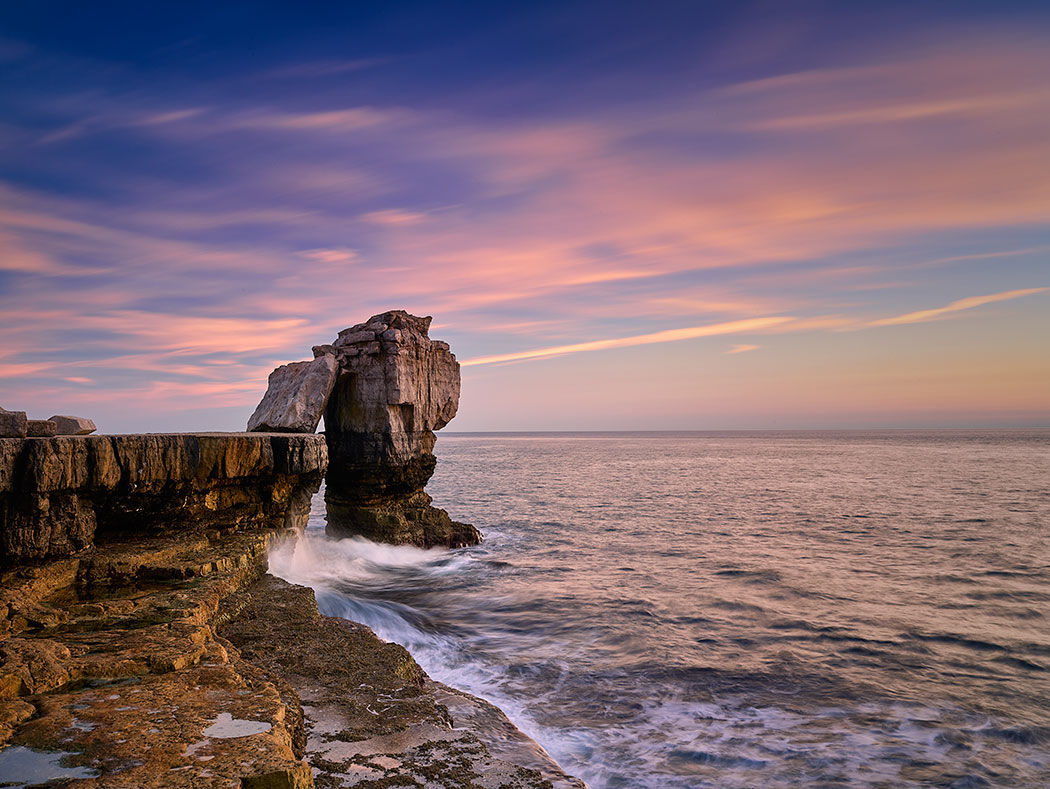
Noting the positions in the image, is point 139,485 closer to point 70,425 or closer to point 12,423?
point 12,423

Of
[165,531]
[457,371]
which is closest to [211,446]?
[165,531]

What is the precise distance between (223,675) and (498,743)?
3.02m

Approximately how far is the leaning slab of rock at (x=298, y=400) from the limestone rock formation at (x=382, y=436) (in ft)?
4.84

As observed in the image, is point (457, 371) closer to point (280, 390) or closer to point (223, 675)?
point (280, 390)

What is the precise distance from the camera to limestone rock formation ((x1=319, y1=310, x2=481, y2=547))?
74.0 ft

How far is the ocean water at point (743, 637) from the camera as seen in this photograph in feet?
26.9

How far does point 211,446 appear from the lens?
12.2 metres

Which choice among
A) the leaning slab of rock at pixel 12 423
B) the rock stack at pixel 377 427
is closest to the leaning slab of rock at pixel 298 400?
the rock stack at pixel 377 427

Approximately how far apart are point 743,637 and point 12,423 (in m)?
13.7

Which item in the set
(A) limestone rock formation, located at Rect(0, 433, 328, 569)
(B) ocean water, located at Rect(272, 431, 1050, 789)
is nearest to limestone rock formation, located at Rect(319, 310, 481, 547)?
A: (B) ocean water, located at Rect(272, 431, 1050, 789)

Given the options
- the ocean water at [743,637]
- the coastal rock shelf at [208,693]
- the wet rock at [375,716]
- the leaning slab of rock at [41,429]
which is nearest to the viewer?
the coastal rock shelf at [208,693]

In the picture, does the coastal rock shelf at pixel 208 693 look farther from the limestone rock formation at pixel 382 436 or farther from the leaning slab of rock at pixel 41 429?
the limestone rock formation at pixel 382 436

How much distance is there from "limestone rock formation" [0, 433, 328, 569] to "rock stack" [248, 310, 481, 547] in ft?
21.3

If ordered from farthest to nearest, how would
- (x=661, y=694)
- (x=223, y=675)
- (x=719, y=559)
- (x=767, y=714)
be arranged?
(x=719, y=559)
(x=661, y=694)
(x=767, y=714)
(x=223, y=675)
